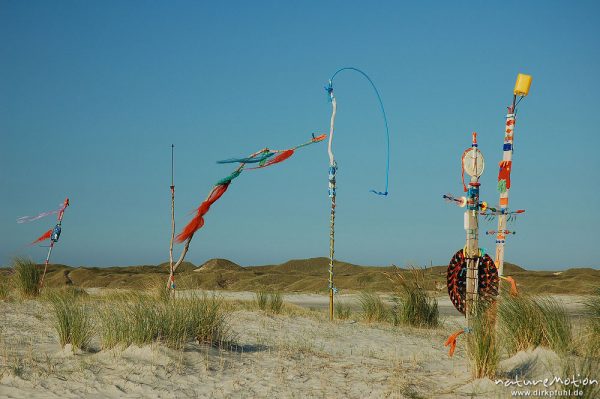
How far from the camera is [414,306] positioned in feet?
44.3

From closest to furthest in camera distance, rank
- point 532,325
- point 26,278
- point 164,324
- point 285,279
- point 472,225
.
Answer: point 532,325 → point 164,324 → point 472,225 → point 26,278 → point 285,279

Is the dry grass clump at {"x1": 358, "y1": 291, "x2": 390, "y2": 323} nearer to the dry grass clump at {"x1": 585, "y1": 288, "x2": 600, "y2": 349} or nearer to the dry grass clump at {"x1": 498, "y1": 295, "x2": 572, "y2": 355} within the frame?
the dry grass clump at {"x1": 585, "y1": 288, "x2": 600, "y2": 349}

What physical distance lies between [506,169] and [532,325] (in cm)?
296

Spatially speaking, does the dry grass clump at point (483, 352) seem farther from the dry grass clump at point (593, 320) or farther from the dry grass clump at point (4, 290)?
the dry grass clump at point (4, 290)

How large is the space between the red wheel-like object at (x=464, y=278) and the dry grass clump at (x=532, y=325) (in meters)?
0.80

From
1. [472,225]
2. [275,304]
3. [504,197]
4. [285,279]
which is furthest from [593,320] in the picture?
[285,279]

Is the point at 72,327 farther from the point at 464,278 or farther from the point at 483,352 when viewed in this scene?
the point at 464,278

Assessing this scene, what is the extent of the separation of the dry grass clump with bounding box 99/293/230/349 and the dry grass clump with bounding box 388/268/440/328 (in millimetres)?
5318

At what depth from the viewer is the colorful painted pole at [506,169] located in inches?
400

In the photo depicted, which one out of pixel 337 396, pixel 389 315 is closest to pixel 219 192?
pixel 389 315

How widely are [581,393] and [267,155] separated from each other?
9.01 meters

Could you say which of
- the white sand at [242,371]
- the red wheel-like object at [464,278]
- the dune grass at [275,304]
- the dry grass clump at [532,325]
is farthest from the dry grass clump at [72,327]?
the dune grass at [275,304]

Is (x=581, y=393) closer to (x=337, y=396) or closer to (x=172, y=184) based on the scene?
(x=337, y=396)

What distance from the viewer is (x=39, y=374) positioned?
280 inches
